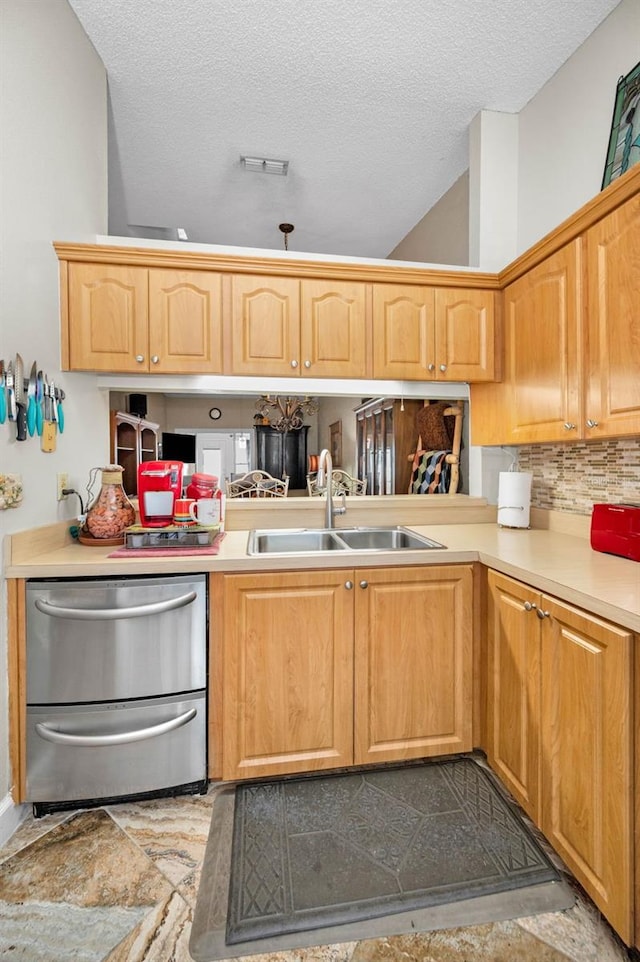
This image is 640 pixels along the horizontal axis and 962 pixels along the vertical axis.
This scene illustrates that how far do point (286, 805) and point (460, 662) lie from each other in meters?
0.82

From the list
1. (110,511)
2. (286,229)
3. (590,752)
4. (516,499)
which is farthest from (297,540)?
(286,229)

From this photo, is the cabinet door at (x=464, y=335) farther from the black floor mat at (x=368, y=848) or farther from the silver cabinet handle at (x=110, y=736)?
the silver cabinet handle at (x=110, y=736)

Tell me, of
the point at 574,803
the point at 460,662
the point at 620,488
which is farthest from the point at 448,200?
the point at 574,803

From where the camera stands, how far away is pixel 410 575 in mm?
1834

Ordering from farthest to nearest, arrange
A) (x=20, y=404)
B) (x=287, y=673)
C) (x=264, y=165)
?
(x=264, y=165) < (x=287, y=673) < (x=20, y=404)

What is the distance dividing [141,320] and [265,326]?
53 cm

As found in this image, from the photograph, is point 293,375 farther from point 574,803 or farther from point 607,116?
point 574,803

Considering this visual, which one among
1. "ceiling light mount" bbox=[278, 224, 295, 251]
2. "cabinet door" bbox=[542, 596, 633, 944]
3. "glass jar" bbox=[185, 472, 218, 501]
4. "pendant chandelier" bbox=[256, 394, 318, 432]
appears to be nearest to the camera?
"cabinet door" bbox=[542, 596, 633, 944]

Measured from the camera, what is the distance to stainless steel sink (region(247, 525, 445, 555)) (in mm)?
2320

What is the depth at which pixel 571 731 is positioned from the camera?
1.33 meters

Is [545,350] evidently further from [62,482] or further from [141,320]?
[62,482]

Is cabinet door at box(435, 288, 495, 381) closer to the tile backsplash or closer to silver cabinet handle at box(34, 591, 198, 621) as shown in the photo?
the tile backsplash

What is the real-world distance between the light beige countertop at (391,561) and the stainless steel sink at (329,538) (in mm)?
276

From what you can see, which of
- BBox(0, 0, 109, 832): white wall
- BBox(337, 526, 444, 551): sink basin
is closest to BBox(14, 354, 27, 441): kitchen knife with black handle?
BBox(0, 0, 109, 832): white wall
